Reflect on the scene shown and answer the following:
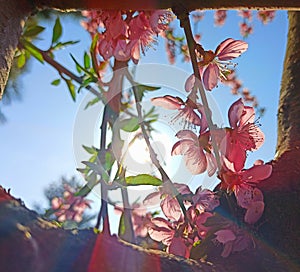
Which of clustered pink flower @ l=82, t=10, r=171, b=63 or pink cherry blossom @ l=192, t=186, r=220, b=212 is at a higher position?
clustered pink flower @ l=82, t=10, r=171, b=63

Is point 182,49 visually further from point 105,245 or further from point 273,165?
point 105,245

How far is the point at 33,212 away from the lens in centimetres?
36

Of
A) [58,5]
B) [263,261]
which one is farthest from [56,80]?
[263,261]

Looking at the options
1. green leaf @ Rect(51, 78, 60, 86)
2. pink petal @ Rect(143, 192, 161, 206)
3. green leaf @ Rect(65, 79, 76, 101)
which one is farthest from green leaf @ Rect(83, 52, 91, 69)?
pink petal @ Rect(143, 192, 161, 206)

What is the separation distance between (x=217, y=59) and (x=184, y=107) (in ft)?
0.29

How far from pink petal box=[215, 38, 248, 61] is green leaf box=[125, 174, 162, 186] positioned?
243 mm

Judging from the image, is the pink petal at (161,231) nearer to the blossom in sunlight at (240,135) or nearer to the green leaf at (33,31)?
the blossom in sunlight at (240,135)

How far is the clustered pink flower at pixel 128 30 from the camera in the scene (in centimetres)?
71

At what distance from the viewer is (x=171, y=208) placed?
682mm

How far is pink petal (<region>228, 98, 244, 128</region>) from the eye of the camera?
64 centimetres

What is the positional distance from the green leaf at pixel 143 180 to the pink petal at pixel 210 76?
8.0 inches

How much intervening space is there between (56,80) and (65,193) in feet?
3.58

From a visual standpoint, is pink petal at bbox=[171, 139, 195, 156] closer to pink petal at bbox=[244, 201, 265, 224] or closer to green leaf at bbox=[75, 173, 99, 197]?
pink petal at bbox=[244, 201, 265, 224]

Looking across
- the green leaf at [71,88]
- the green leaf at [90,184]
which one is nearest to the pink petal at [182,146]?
the green leaf at [90,184]
